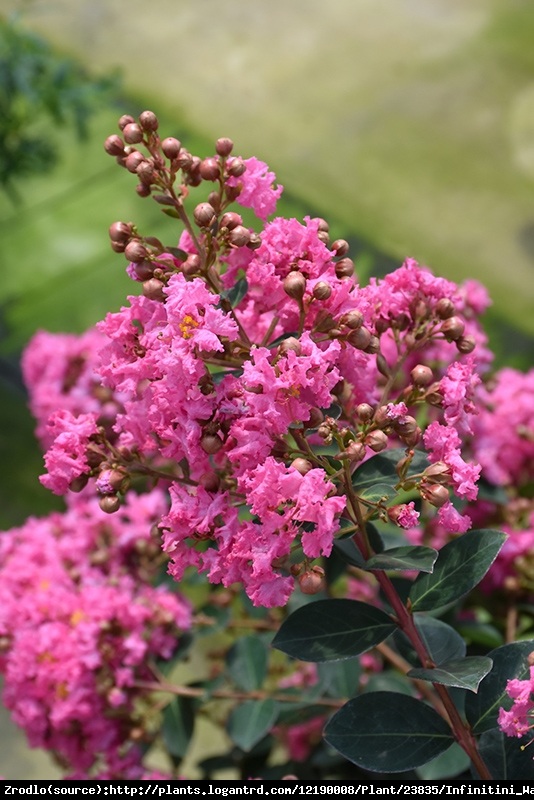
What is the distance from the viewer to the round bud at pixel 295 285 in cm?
80

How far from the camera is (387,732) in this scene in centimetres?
88

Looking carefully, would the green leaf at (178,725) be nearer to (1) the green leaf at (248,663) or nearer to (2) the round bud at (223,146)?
(1) the green leaf at (248,663)

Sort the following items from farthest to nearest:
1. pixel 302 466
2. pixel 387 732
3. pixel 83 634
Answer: pixel 83 634, pixel 387 732, pixel 302 466

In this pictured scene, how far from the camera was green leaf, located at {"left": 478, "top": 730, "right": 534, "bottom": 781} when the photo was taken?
2.91 ft

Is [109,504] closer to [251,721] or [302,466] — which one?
[302,466]

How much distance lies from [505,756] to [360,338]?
0.45 m

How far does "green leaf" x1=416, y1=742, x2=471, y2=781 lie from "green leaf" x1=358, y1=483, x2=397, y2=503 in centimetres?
50

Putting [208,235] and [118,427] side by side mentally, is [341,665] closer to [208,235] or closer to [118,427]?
[118,427]

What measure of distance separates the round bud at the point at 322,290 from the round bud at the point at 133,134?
0.76 feet

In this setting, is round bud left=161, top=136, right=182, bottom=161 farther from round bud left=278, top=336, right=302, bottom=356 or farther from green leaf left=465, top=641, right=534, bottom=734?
green leaf left=465, top=641, right=534, bottom=734

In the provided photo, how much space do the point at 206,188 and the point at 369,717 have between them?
8.78 feet

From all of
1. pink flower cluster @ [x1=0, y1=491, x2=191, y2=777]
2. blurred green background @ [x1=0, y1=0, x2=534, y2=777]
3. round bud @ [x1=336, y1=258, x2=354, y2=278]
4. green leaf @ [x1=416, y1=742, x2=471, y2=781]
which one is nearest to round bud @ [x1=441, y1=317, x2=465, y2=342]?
round bud @ [x1=336, y1=258, x2=354, y2=278]

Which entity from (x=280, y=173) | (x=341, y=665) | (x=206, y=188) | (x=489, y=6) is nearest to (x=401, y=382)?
(x=341, y=665)

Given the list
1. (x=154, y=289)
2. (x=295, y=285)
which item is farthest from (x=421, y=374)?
(x=154, y=289)
